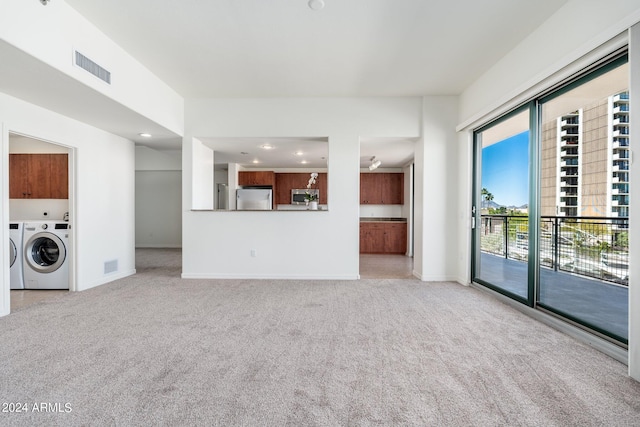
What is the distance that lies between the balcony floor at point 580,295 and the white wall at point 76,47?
4.86 metres

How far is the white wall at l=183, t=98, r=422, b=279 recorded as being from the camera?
15.3 feet

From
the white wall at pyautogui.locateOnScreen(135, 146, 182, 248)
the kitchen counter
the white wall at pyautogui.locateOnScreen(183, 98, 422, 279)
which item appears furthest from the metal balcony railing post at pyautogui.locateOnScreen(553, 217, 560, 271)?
the white wall at pyautogui.locateOnScreen(135, 146, 182, 248)

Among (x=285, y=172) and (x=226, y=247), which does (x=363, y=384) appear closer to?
(x=226, y=247)

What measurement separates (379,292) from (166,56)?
12.5 feet

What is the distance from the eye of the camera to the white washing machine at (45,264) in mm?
4004

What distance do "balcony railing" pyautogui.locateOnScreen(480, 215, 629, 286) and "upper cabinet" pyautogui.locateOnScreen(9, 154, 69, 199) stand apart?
6.20 metres

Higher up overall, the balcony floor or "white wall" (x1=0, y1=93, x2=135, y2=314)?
"white wall" (x1=0, y1=93, x2=135, y2=314)

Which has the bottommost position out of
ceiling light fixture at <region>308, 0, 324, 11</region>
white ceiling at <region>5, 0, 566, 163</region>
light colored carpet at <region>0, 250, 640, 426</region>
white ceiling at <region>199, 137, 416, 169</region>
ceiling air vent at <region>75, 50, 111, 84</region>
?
light colored carpet at <region>0, 250, 640, 426</region>

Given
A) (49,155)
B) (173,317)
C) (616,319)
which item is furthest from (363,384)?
(49,155)

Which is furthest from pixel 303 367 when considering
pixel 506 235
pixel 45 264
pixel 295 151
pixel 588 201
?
pixel 295 151

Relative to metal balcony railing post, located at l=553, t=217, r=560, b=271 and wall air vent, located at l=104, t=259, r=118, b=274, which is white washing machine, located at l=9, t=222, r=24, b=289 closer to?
wall air vent, located at l=104, t=259, r=118, b=274

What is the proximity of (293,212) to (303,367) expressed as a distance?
2928 mm

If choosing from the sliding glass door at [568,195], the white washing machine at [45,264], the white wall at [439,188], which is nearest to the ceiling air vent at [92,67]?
the white washing machine at [45,264]

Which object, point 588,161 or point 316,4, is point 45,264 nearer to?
point 316,4
